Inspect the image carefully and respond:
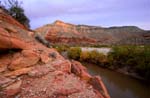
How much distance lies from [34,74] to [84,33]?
344 feet

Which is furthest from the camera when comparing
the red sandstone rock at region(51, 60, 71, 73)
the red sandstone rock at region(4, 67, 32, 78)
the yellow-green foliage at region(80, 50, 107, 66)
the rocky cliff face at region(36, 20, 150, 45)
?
the rocky cliff face at region(36, 20, 150, 45)

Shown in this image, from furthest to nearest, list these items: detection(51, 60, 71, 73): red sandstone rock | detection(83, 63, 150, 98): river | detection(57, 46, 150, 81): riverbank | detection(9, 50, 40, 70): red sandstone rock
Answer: detection(57, 46, 150, 81): riverbank → detection(83, 63, 150, 98): river → detection(51, 60, 71, 73): red sandstone rock → detection(9, 50, 40, 70): red sandstone rock

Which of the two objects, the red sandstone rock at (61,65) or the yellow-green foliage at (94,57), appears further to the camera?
the yellow-green foliage at (94,57)

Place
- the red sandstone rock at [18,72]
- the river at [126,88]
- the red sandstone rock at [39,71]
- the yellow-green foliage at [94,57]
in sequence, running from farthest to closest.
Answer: the yellow-green foliage at [94,57] → the river at [126,88] → the red sandstone rock at [39,71] → the red sandstone rock at [18,72]

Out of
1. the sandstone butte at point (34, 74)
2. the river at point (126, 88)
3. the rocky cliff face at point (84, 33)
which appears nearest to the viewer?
the sandstone butte at point (34, 74)

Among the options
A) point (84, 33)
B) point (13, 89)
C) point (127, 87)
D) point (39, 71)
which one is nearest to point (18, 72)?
point (39, 71)

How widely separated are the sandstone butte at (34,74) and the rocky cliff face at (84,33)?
8828 centimetres

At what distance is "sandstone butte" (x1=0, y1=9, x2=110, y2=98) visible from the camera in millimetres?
8133

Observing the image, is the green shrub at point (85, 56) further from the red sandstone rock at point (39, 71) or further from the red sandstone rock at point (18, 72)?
the red sandstone rock at point (18, 72)

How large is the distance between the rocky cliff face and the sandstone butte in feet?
290

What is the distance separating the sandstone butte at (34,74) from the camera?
8133mm

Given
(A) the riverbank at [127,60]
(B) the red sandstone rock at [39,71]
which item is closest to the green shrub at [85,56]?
(A) the riverbank at [127,60]

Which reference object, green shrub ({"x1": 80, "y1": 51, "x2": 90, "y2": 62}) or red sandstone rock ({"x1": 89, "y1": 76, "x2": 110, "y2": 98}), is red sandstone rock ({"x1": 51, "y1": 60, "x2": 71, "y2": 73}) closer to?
red sandstone rock ({"x1": 89, "y1": 76, "x2": 110, "y2": 98})

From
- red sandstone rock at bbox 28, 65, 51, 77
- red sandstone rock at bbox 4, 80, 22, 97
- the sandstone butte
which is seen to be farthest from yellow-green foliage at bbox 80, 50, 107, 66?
red sandstone rock at bbox 4, 80, 22, 97
